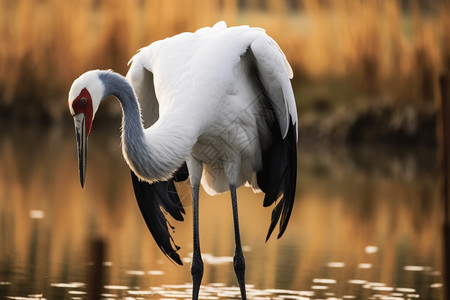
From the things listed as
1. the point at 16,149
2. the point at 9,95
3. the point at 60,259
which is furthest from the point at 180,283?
the point at 9,95

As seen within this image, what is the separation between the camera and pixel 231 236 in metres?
9.48

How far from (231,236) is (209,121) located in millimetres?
3026

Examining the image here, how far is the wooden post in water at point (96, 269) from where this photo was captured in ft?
22.6

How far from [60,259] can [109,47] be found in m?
11.0

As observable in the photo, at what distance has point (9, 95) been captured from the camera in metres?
19.3

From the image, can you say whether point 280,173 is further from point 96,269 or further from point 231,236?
point 231,236

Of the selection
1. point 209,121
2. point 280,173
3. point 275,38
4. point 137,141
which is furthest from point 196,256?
point 275,38

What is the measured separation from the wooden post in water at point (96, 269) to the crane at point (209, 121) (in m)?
0.53

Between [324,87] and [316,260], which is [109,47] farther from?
[316,260]

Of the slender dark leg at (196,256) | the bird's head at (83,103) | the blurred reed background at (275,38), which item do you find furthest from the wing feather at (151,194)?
the blurred reed background at (275,38)

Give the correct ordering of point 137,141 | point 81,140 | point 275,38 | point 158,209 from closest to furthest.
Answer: point 81,140 < point 137,141 < point 158,209 < point 275,38

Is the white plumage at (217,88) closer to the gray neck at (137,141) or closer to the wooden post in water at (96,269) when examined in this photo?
the gray neck at (137,141)

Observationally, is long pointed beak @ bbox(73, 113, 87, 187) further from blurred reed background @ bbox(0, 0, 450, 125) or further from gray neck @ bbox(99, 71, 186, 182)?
blurred reed background @ bbox(0, 0, 450, 125)

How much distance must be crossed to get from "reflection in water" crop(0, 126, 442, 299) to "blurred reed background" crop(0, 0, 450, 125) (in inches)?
99.7
